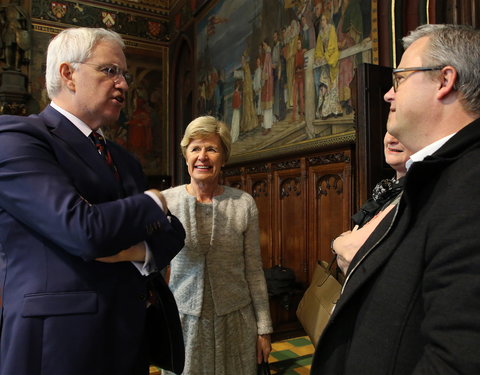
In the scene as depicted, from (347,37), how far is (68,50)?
15.6 feet

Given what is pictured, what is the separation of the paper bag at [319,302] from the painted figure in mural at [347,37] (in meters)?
3.86

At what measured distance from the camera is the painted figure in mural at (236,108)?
858cm

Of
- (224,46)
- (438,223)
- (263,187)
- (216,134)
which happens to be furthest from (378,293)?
(224,46)

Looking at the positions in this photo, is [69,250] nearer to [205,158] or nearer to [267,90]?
[205,158]

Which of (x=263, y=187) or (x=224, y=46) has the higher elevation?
(x=224, y=46)

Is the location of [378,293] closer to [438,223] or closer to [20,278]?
[438,223]

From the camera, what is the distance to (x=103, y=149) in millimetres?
1702

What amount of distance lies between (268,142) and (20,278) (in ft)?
20.7

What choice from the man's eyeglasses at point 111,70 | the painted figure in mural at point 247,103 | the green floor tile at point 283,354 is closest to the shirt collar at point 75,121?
the man's eyeglasses at point 111,70

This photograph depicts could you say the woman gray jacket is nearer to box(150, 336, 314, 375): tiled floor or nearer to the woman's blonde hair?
the woman's blonde hair

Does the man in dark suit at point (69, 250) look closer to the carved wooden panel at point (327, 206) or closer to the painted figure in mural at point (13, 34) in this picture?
the carved wooden panel at point (327, 206)

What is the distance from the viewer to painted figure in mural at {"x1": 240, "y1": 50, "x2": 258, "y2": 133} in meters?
8.00

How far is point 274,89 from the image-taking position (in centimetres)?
722

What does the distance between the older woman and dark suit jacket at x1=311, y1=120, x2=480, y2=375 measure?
110 cm
